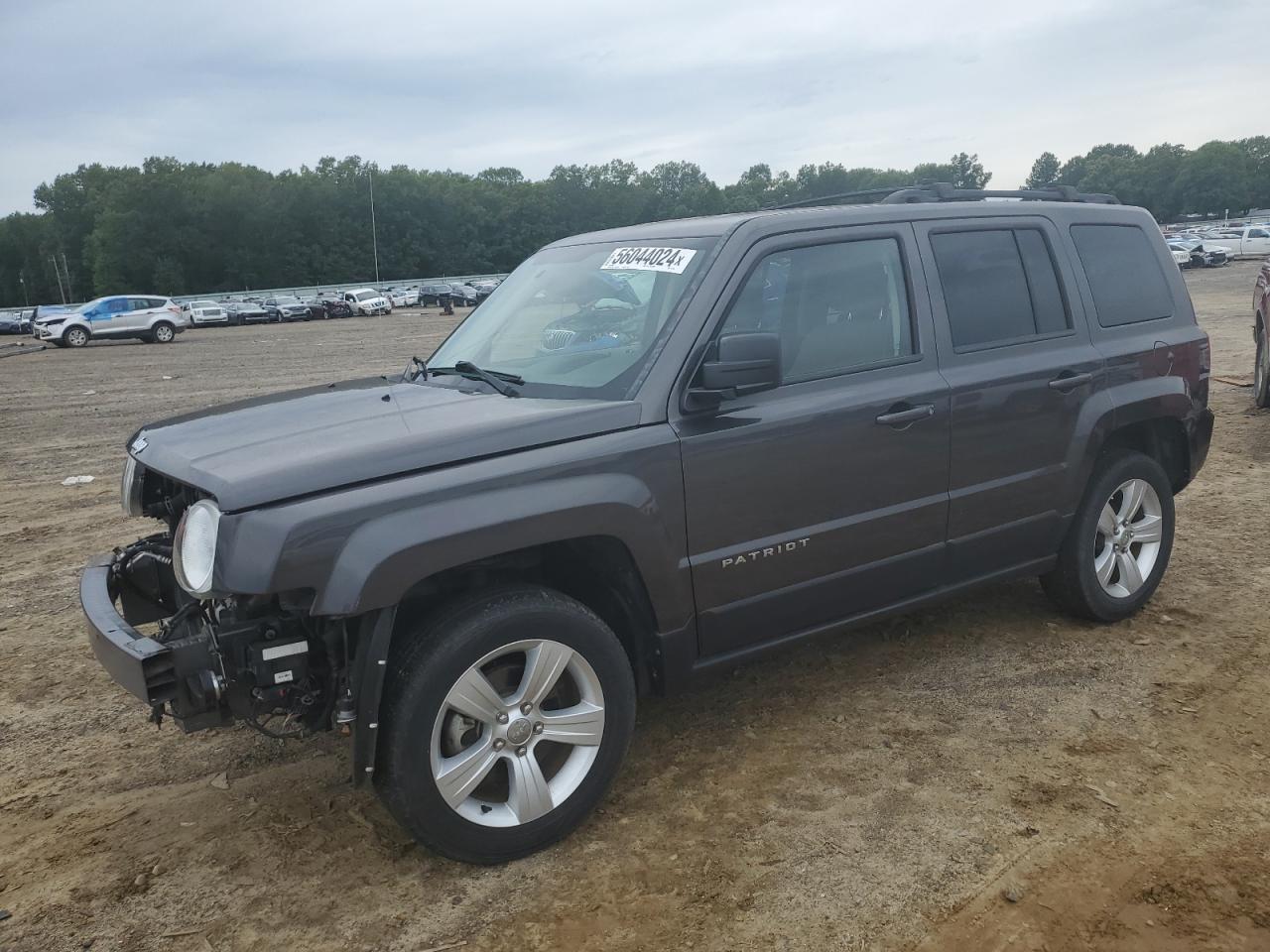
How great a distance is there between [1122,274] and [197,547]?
422cm

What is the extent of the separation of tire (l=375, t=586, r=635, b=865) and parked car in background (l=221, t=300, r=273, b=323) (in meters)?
50.2

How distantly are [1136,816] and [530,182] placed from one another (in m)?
128

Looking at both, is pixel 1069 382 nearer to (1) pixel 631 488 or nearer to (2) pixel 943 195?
(2) pixel 943 195

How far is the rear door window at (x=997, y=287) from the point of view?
4.14 meters

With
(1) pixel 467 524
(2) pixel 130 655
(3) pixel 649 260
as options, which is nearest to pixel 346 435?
(1) pixel 467 524

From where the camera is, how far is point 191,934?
2.89 metres

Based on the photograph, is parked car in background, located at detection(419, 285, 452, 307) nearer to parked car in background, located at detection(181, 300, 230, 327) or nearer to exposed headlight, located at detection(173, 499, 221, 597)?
parked car in background, located at detection(181, 300, 230, 327)


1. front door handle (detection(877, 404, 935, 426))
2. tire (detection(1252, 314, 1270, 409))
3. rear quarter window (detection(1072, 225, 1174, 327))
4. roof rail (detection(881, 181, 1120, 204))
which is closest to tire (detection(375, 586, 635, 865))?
front door handle (detection(877, 404, 935, 426))

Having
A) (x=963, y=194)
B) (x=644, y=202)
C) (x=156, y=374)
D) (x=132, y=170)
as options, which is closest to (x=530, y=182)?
(x=644, y=202)

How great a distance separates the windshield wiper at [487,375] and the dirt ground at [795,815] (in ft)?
4.78

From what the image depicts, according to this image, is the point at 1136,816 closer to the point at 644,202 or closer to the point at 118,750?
the point at 118,750

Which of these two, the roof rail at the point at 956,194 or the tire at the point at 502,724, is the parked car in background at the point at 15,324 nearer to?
the roof rail at the point at 956,194

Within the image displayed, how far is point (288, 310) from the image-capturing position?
50.5 meters

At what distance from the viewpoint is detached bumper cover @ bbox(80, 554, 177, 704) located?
2812 mm
